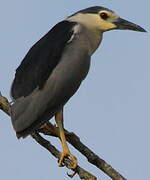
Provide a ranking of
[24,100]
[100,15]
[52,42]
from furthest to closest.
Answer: [100,15] → [52,42] → [24,100]

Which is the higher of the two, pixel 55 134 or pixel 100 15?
pixel 100 15

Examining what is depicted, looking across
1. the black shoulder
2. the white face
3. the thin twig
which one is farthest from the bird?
the thin twig

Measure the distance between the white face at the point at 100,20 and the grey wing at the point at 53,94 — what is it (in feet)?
2.04

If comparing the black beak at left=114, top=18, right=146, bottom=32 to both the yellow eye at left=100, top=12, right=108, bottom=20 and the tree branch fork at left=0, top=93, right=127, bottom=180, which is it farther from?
the tree branch fork at left=0, top=93, right=127, bottom=180

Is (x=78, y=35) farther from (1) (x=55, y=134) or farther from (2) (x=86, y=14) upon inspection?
(1) (x=55, y=134)

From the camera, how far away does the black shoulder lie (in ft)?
17.6

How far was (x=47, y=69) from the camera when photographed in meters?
5.50

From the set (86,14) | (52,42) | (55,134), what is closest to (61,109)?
(55,134)

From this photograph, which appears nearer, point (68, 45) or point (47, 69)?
point (47, 69)

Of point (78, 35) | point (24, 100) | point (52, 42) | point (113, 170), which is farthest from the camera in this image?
point (78, 35)

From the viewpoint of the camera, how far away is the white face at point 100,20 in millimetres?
6520

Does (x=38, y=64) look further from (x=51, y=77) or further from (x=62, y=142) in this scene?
(x=62, y=142)

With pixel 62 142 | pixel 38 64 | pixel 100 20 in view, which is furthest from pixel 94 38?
pixel 62 142

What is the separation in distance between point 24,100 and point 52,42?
2.31ft
